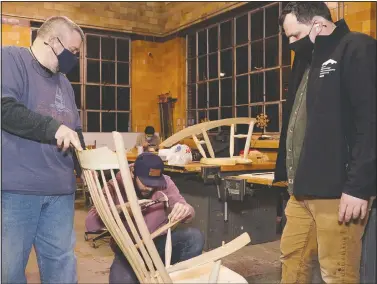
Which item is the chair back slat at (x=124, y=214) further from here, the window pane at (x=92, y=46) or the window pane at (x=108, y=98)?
the window pane at (x=92, y=46)

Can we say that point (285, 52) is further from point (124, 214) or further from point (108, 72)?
point (124, 214)

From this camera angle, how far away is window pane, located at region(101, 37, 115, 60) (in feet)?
26.8

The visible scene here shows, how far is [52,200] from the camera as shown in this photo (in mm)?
1727

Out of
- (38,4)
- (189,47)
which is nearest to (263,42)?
(189,47)

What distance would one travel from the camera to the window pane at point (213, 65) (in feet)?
24.4

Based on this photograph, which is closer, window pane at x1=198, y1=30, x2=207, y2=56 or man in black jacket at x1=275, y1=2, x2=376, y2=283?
man in black jacket at x1=275, y1=2, x2=376, y2=283

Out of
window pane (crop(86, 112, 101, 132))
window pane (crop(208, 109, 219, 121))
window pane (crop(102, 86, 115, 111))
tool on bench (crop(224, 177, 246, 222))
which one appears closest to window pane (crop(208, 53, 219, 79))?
window pane (crop(208, 109, 219, 121))

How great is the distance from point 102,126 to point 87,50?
1482 millimetres

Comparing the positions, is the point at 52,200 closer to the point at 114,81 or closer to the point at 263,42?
the point at 263,42

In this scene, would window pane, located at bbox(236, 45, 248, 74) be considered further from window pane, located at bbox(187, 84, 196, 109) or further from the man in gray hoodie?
the man in gray hoodie

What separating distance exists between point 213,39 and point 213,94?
0.99 m

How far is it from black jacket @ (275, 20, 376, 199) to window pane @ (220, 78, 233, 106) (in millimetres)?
5510

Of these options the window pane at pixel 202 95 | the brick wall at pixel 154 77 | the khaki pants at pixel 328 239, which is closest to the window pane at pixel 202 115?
the window pane at pixel 202 95

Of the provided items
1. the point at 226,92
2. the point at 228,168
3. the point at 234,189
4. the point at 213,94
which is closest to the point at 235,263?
the point at 234,189
